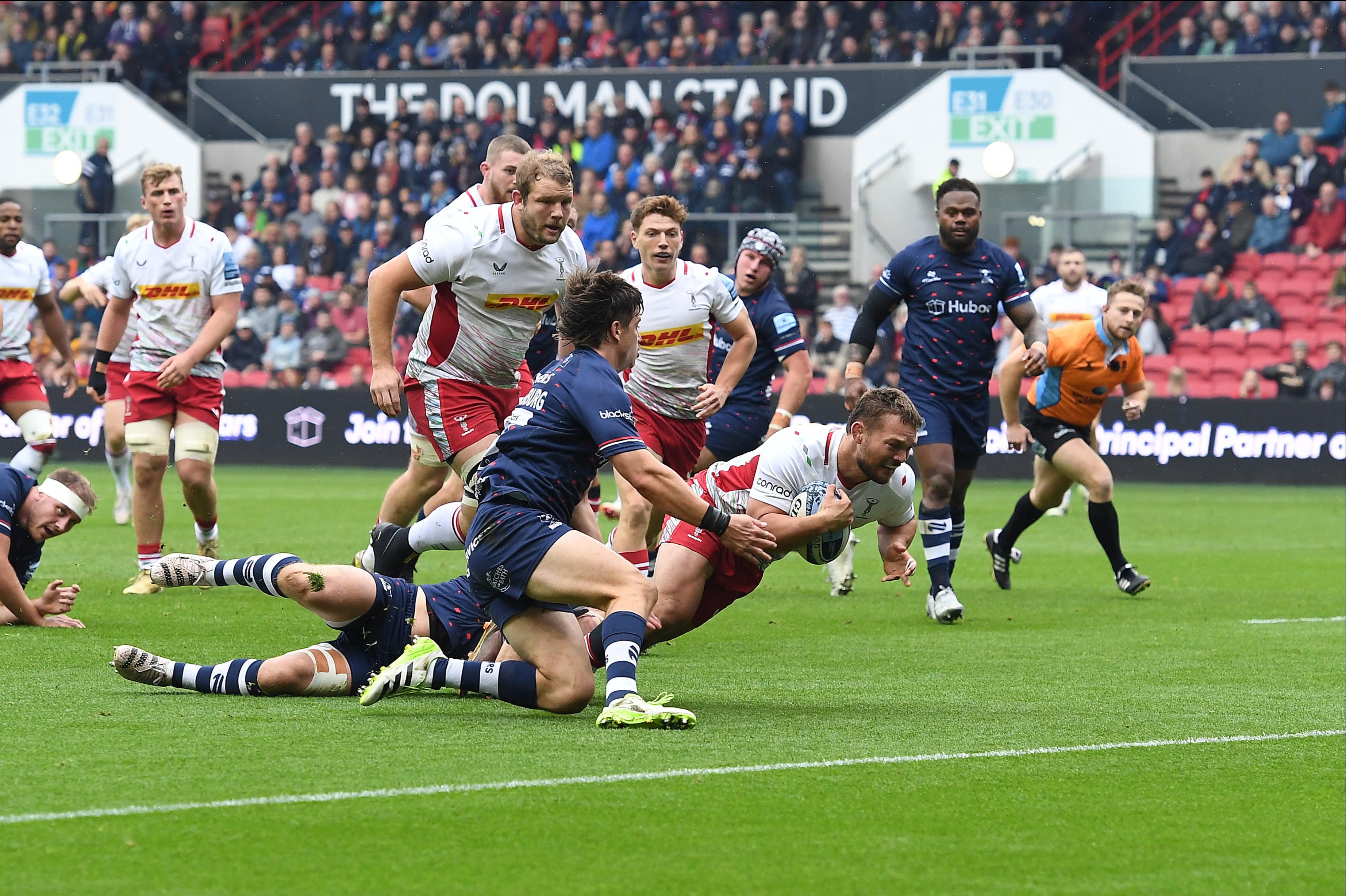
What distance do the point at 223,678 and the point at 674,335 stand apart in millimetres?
3840

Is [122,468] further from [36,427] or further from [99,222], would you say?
[99,222]

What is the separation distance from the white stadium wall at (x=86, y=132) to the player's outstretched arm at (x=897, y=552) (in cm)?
2564

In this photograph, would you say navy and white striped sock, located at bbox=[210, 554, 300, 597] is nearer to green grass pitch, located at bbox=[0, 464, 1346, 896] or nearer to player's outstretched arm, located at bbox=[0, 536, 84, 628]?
green grass pitch, located at bbox=[0, 464, 1346, 896]

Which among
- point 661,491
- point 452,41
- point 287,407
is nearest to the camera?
point 661,491

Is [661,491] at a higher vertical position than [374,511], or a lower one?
higher

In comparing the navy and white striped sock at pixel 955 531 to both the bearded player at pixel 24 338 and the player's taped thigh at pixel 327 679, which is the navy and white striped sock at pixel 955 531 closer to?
the player's taped thigh at pixel 327 679

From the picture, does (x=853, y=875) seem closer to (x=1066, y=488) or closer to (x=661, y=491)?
(x=661, y=491)

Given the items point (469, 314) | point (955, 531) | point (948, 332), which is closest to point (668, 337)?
point (469, 314)

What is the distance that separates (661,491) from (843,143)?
23.6 m

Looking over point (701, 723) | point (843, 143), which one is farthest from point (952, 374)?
point (843, 143)

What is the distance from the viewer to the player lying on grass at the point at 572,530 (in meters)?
6.05

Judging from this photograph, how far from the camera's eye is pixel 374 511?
17.2m

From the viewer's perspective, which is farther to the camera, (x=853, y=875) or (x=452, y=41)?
(x=452, y=41)

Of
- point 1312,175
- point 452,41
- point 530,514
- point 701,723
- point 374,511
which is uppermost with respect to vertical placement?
point 452,41
